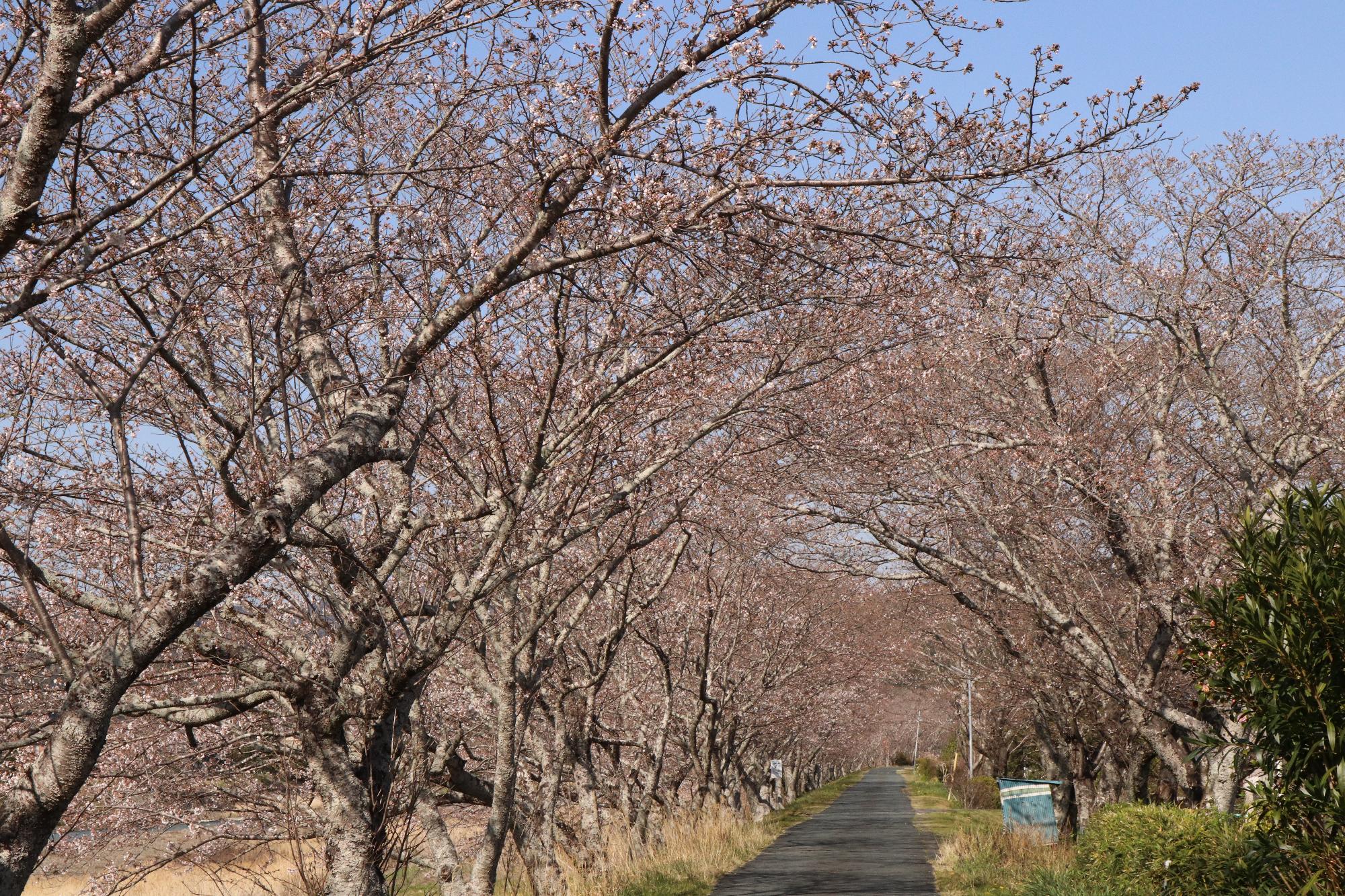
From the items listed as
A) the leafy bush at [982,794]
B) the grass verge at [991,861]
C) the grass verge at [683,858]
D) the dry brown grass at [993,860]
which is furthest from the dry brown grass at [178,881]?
the leafy bush at [982,794]

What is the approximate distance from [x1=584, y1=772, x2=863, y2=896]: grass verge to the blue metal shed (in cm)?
537

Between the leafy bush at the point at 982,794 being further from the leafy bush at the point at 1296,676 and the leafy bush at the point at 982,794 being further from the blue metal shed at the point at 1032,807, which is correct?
the leafy bush at the point at 1296,676

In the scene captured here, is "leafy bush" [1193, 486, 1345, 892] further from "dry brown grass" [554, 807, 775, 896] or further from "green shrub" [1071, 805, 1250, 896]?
"dry brown grass" [554, 807, 775, 896]

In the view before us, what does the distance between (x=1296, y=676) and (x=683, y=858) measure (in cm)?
1309

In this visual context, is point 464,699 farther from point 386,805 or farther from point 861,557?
point 386,805

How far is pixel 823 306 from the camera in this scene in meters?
7.98

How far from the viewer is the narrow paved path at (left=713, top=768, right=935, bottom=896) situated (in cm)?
1656

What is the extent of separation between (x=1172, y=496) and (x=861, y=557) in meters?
6.40

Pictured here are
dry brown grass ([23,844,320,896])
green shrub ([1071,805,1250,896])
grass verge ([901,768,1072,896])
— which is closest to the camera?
green shrub ([1071,805,1250,896])

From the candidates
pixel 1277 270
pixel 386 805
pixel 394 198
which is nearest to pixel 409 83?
pixel 394 198

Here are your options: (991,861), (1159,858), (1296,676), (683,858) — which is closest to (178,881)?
(683,858)

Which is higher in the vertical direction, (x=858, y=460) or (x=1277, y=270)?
(x=1277, y=270)

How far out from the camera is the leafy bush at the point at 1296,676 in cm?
634

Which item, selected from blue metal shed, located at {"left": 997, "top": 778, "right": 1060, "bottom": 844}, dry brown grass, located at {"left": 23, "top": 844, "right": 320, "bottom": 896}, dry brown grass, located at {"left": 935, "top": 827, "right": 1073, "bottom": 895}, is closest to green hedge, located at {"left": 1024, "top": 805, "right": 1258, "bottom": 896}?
→ dry brown grass, located at {"left": 935, "top": 827, "right": 1073, "bottom": 895}
